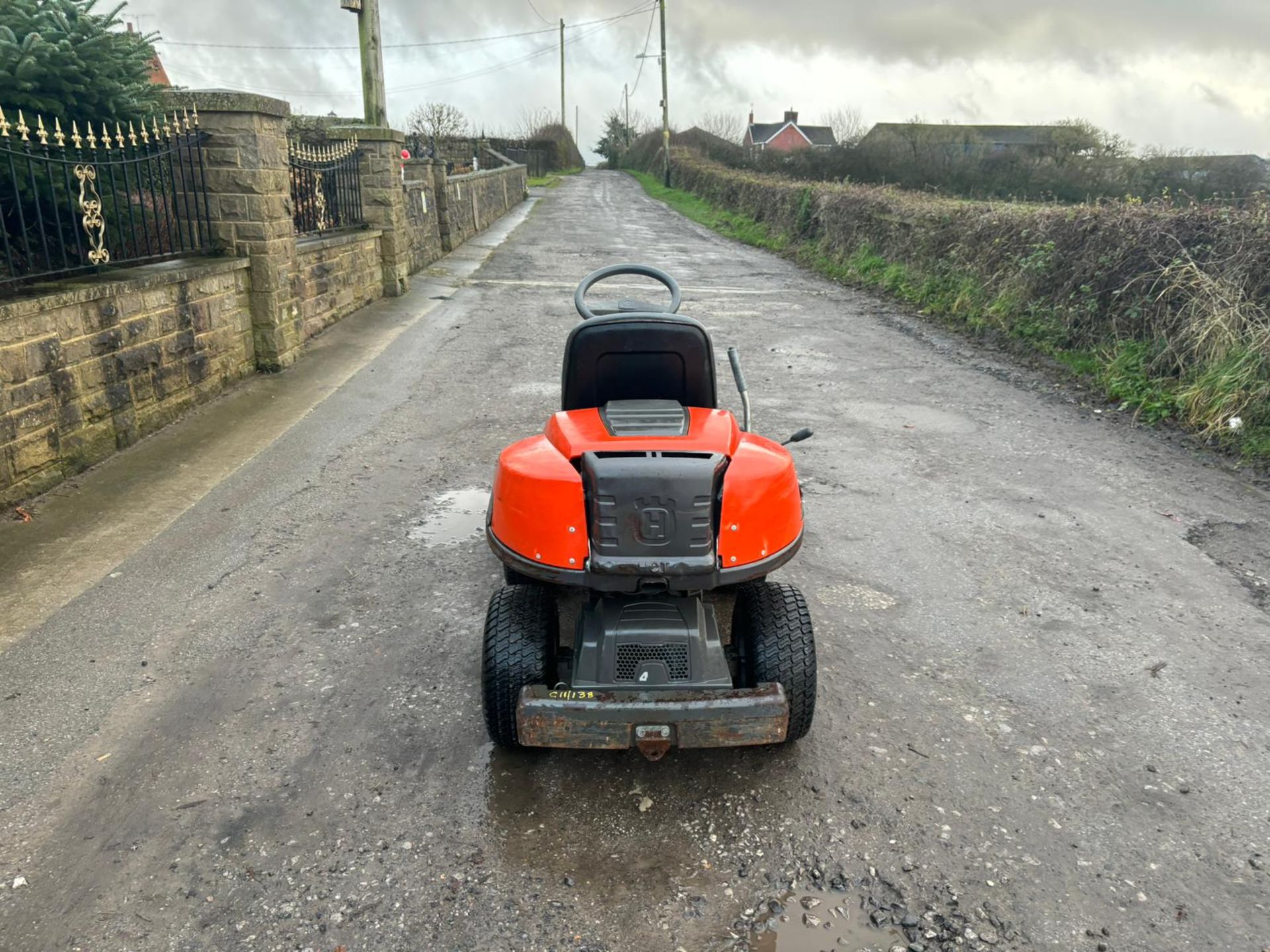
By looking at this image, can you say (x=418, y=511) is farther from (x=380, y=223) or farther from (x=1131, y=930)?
(x=380, y=223)

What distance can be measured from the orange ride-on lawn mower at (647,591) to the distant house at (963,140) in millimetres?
23421

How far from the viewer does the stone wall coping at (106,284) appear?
4.80 metres


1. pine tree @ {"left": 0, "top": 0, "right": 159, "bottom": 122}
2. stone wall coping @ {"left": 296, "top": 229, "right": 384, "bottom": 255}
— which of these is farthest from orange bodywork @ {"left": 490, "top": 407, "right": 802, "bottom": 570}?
stone wall coping @ {"left": 296, "top": 229, "right": 384, "bottom": 255}

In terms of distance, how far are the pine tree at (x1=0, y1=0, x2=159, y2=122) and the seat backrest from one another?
14.6ft

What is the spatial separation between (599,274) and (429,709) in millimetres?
2220

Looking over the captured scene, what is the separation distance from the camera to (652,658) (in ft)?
8.97

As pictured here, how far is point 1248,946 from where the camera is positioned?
7.46 feet

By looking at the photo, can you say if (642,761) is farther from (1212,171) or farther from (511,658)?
(1212,171)

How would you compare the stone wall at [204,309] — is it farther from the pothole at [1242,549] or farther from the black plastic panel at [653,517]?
the pothole at [1242,549]

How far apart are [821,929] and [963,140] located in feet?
94.0

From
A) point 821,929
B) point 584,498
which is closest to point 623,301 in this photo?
point 584,498

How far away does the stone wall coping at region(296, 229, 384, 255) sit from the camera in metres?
9.06

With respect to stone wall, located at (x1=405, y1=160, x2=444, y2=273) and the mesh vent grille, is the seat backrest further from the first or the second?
stone wall, located at (x1=405, y1=160, x2=444, y2=273)

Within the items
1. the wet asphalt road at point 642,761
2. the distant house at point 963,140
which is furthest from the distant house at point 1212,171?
the wet asphalt road at point 642,761
